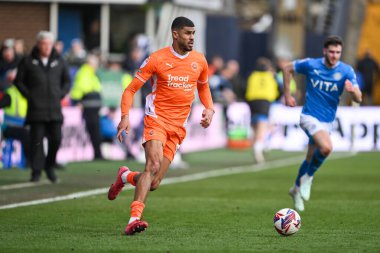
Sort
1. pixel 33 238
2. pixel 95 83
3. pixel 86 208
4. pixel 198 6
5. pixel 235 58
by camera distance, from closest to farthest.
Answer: pixel 33 238 → pixel 86 208 → pixel 95 83 → pixel 198 6 → pixel 235 58

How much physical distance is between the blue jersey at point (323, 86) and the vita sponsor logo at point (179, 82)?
3295 mm

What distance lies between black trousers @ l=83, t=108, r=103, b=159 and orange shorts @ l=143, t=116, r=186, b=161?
1181cm

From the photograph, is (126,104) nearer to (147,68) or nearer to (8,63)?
(147,68)

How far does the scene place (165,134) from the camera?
40.6 feet

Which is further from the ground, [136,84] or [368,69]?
[136,84]

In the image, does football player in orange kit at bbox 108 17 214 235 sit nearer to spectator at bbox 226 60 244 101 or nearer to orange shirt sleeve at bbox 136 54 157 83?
orange shirt sleeve at bbox 136 54 157 83

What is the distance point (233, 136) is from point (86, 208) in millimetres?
16186

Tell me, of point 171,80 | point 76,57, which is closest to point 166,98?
point 171,80

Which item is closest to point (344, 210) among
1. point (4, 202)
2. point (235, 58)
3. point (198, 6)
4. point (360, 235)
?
point (360, 235)

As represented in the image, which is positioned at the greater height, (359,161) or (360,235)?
(360,235)

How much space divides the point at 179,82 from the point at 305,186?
3.58 m

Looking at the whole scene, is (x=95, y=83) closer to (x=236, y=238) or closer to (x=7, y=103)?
(x=7, y=103)

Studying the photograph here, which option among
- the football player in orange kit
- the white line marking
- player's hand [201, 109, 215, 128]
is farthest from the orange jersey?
the white line marking

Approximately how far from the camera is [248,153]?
94.7 ft
